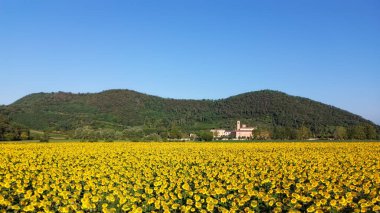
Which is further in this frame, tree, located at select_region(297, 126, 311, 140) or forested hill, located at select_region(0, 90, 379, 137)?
forested hill, located at select_region(0, 90, 379, 137)

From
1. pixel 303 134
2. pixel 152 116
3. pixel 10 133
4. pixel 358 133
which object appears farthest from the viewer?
pixel 152 116

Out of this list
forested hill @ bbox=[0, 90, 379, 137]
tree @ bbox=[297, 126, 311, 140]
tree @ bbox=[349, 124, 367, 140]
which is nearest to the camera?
tree @ bbox=[349, 124, 367, 140]

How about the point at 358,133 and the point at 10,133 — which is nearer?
the point at 10,133

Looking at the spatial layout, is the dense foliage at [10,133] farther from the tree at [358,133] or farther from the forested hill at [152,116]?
the tree at [358,133]

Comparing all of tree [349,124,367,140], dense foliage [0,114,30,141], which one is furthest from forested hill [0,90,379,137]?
dense foliage [0,114,30,141]

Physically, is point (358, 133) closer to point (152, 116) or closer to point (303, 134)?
point (303, 134)

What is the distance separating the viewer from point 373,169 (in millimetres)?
18328

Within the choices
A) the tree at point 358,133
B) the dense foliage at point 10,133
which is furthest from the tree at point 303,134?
the dense foliage at point 10,133

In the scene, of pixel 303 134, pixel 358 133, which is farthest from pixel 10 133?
pixel 303 134

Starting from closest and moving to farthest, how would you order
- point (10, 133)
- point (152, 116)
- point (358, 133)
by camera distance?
point (10, 133), point (358, 133), point (152, 116)

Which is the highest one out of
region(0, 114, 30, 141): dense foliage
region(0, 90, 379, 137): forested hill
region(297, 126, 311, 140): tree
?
region(0, 90, 379, 137): forested hill

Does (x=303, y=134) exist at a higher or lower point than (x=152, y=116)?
lower

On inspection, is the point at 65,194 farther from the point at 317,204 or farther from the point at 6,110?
the point at 6,110

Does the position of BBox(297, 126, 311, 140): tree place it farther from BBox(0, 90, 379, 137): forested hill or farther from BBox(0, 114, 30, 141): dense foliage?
BBox(0, 114, 30, 141): dense foliage
